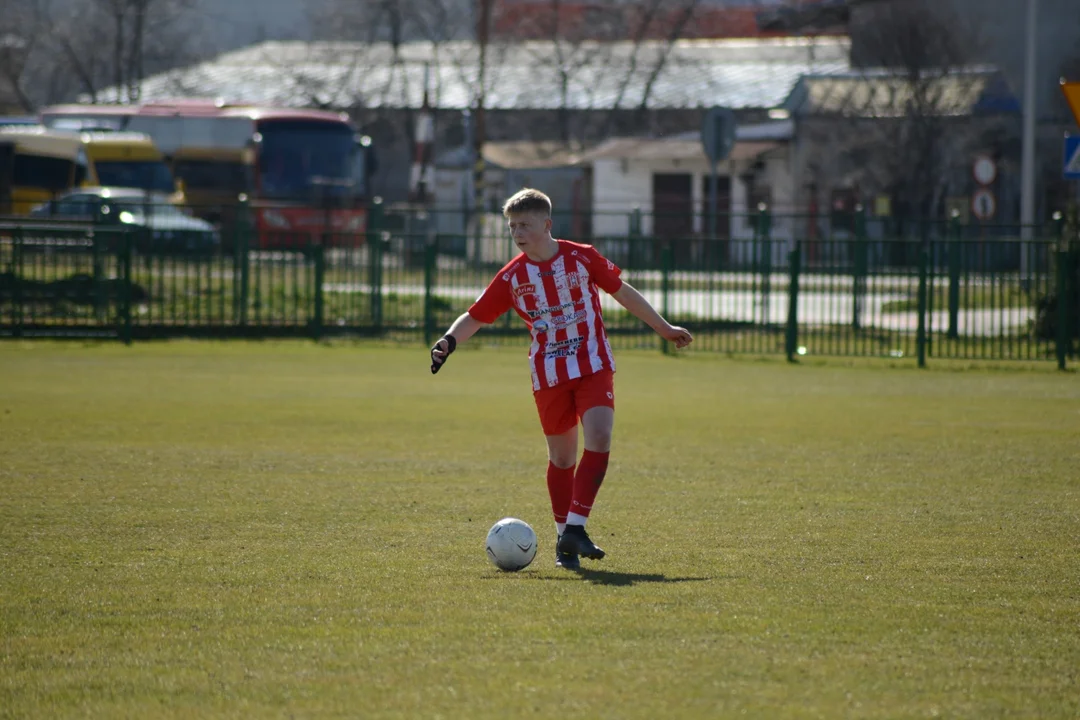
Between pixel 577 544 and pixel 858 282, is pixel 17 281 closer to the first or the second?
pixel 858 282

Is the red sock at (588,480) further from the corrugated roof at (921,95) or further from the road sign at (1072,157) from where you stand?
the corrugated roof at (921,95)

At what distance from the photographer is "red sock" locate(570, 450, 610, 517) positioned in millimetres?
7035

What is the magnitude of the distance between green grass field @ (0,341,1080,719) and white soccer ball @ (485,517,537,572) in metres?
0.09

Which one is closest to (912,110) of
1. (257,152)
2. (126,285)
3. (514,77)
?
(257,152)

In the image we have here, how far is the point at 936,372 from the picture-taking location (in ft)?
61.4

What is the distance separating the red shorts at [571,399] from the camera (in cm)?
709

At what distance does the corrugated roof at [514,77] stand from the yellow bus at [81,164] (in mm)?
14131

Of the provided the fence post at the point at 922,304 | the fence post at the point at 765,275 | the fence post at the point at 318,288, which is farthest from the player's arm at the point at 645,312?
the fence post at the point at 318,288

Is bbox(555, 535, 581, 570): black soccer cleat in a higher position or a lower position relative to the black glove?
lower

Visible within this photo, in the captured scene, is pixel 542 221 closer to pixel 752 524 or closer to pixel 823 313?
pixel 752 524

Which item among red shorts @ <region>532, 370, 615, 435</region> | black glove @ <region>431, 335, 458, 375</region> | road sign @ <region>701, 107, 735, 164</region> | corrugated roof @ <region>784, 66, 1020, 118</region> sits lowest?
red shorts @ <region>532, 370, 615, 435</region>

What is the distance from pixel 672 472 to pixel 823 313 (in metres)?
12.0

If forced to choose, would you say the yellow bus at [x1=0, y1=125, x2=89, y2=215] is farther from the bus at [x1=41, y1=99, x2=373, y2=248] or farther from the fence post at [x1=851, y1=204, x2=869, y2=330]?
the fence post at [x1=851, y1=204, x2=869, y2=330]

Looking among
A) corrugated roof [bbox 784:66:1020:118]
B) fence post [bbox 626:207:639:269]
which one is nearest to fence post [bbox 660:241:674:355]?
fence post [bbox 626:207:639:269]
